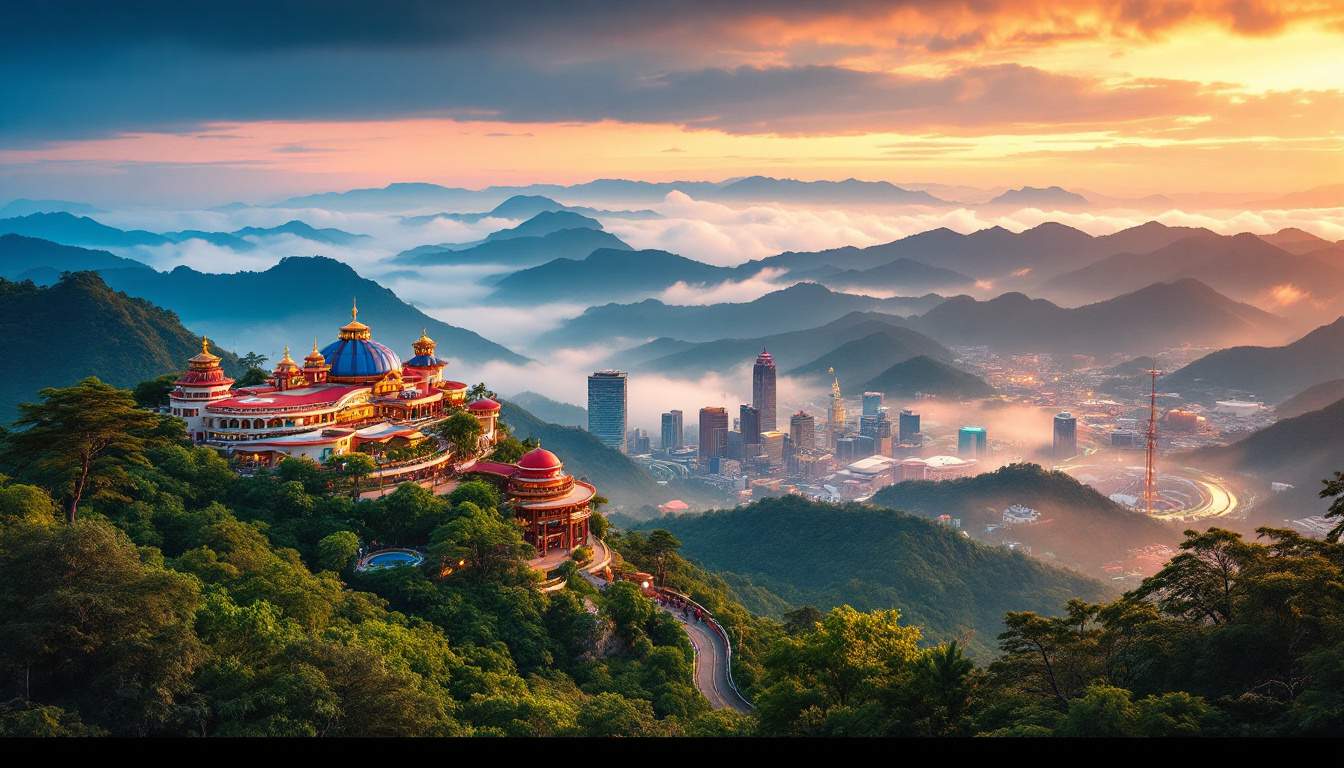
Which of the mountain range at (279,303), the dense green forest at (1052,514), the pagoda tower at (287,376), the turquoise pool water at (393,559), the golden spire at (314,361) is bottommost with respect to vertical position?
the dense green forest at (1052,514)

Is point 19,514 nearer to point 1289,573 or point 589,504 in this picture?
point 589,504

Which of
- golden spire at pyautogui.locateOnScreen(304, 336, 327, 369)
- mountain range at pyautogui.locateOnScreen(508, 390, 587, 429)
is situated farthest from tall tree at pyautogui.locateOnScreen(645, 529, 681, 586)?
mountain range at pyautogui.locateOnScreen(508, 390, 587, 429)

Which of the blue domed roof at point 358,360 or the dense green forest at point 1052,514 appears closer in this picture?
the blue domed roof at point 358,360

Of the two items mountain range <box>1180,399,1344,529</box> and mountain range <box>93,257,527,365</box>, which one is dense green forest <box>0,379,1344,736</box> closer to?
mountain range <box>1180,399,1344,529</box>

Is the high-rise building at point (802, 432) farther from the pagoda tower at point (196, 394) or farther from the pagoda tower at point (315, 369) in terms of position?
the pagoda tower at point (196, 394)

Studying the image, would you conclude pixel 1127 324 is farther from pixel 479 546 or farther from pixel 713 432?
pixel 479 546

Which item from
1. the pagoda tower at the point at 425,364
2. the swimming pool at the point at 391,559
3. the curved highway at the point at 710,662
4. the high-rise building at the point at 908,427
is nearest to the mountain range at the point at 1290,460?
the high-rise building at the point at 908,427
